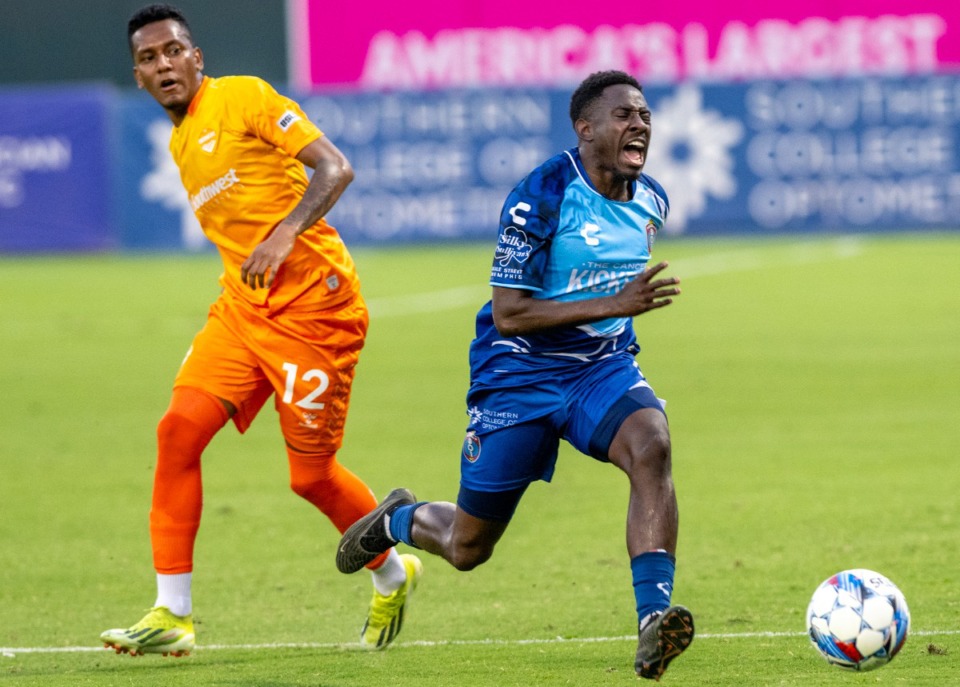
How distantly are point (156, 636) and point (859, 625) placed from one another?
2.60 metres

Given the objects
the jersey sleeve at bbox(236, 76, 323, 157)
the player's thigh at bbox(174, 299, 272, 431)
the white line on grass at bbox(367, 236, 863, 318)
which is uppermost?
the jersey sleeve at bbox(236, 76, 323, 157)

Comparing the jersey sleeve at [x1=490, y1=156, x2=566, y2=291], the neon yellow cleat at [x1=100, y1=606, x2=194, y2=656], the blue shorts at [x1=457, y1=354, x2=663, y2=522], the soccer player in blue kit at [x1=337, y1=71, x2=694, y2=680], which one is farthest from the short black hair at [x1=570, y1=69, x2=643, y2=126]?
the neon yellow cleat at [x1=100, y1=606, x2=194, y2=656]

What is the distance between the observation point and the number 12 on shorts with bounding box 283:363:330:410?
7.21 m

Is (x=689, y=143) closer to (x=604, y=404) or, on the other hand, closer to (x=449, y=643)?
(x=449, y=643)

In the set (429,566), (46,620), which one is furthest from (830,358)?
(46,620)

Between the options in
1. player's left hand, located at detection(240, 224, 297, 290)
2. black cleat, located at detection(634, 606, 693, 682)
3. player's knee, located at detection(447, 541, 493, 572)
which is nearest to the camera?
black cleat, located at detection(634, 606, 693, 682)

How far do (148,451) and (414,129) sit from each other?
15.8 meters

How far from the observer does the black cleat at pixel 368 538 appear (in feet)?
23.3

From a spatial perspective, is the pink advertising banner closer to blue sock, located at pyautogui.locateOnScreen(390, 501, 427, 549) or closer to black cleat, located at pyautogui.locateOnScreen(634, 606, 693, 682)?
blue sock, located at pyautogui.locateOnScreen(390, 501, 427, 549)

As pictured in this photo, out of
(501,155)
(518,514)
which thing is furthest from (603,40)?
(518,514)

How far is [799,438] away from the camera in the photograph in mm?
11969

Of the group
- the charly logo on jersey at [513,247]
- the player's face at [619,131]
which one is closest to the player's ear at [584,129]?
the player's face at [619,131]

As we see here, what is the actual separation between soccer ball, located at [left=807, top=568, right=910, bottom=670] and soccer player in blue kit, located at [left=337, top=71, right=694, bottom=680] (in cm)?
54

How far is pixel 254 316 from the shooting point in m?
7.30
